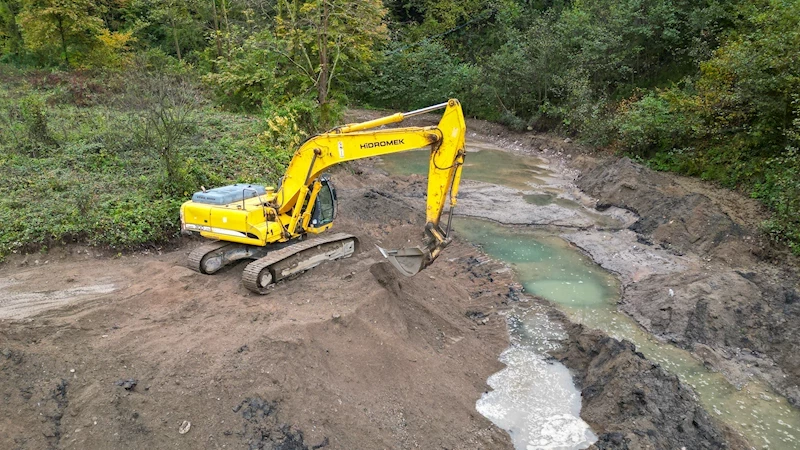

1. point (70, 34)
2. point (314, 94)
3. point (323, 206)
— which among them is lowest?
point (323, 206)

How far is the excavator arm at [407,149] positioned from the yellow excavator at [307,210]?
1 cm

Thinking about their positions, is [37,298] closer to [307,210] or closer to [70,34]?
[307,210]

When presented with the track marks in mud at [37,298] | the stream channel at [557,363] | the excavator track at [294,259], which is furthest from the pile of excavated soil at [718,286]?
the track marks in mud at [37,298]

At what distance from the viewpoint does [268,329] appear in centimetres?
661

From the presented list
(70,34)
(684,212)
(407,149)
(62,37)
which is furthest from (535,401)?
(62,37)

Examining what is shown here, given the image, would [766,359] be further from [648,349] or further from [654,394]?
[654,394]

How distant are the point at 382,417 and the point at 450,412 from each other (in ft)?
2.99

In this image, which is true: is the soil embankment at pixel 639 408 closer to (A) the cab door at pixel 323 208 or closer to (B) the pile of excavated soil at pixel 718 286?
(B) the pile of excavated soil at pixel 718 286

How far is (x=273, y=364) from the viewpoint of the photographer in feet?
19.5

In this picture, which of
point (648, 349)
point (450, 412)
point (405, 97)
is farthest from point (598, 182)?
point (405, 97)

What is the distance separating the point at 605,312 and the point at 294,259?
5.66 m

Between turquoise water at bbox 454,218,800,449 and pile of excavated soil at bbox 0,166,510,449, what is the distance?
1.84 m

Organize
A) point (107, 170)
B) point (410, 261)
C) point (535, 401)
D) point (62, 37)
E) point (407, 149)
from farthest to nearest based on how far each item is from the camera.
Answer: point (62, 37) → point (107, 170) → point (407, 149) → point (410, 261) → point (535, 401)

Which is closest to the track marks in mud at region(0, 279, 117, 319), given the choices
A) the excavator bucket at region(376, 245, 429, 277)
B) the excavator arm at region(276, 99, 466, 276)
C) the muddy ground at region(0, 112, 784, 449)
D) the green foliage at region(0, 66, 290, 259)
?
the muddy ground at region(0, 112, 784, 449)
